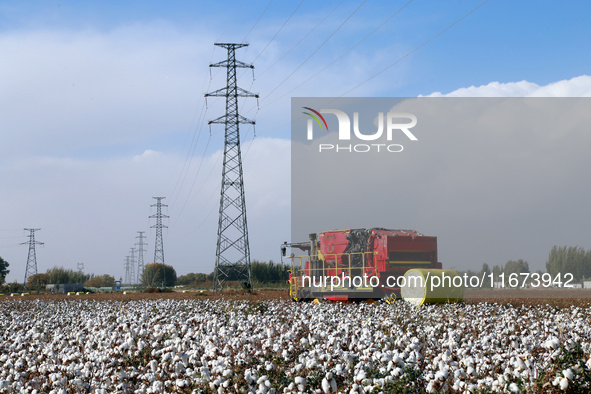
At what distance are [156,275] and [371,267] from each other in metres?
93.8

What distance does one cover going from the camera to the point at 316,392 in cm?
665

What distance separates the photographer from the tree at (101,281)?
127 meters

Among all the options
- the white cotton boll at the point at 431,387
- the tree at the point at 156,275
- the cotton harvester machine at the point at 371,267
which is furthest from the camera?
the tree at the point at 156,275

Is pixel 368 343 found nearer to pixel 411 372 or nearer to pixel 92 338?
pixel 411 372

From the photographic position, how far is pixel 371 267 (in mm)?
23172

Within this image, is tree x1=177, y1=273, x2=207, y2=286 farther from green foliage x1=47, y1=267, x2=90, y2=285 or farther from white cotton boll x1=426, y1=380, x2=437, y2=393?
white cotton boll x1=426, y1=380, x2=437, y2=393

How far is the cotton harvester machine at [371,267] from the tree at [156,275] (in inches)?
3399

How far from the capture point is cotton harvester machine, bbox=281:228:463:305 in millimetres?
21750

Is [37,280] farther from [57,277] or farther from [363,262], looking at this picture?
[363,262]

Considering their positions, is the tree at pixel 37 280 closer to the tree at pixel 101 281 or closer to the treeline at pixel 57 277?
the treeline at pixel 57 277

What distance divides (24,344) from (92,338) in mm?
2005

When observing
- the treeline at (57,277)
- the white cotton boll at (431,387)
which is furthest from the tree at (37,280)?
the white cotton boll at (431,387)

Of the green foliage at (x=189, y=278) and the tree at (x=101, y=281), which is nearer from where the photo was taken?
the green foliage at (x=189, y=278)

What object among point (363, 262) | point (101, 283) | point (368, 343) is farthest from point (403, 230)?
point (101, 283)
